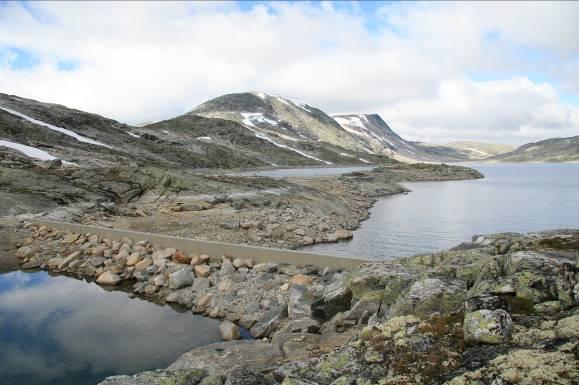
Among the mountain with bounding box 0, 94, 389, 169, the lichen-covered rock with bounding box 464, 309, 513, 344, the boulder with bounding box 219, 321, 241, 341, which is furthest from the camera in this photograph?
the mountain with bounding box 0, 94, 389, 169

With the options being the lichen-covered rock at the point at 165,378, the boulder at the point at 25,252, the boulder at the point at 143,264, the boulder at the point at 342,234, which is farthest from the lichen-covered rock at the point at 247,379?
the boulder at the point at 342,234

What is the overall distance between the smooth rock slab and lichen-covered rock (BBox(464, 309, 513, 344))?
15.8ft

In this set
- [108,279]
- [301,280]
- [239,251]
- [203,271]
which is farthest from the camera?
[239,251]

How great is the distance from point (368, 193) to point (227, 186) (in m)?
34.2

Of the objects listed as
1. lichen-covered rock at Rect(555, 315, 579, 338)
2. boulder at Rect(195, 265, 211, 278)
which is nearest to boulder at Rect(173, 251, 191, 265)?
boulder at Rect(195, 265, 211, 278)

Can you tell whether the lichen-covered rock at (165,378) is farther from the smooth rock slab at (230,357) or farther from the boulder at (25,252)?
the boulder at (25,252)

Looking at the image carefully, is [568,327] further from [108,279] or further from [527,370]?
[108,279]

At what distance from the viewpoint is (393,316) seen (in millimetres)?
8672

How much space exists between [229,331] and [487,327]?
883cm

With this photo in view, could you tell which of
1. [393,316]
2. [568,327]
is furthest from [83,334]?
[568,327]

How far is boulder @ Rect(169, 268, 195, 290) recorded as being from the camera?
1770cm

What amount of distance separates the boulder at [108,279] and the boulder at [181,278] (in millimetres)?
2806

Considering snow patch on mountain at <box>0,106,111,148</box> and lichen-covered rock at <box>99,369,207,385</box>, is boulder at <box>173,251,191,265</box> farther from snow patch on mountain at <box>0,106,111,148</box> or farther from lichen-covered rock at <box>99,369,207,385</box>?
snow patch on mountain at <box>0,106,111,148</box>

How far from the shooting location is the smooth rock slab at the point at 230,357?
33.3 feet
